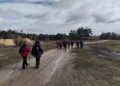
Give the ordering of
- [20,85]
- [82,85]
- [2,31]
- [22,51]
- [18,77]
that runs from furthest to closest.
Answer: [2,31] → [22,51] → [18,77] → [82,85] → [20,85]

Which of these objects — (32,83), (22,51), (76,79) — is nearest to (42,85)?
(32,83)

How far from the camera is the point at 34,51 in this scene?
74.0ft

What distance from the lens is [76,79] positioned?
18.1 meters

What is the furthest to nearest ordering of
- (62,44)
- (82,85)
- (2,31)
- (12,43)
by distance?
(2,31), (12,43), (62,44), (82,85)

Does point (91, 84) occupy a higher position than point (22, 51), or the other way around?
point (22, 51)

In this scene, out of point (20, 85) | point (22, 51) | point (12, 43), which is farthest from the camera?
point (12, 43)

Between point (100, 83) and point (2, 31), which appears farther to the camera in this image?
point (2, 31)

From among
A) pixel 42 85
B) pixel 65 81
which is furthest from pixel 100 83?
pixel 42 85

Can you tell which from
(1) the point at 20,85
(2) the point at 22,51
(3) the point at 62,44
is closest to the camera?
(1) the point at 20,85

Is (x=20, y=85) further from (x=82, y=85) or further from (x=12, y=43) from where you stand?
(x=12, y=43)

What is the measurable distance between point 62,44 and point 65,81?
40.4m

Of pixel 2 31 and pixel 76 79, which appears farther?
pixel 2 31

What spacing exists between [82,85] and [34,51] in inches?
286

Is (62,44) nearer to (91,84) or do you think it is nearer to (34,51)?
(34,51)
